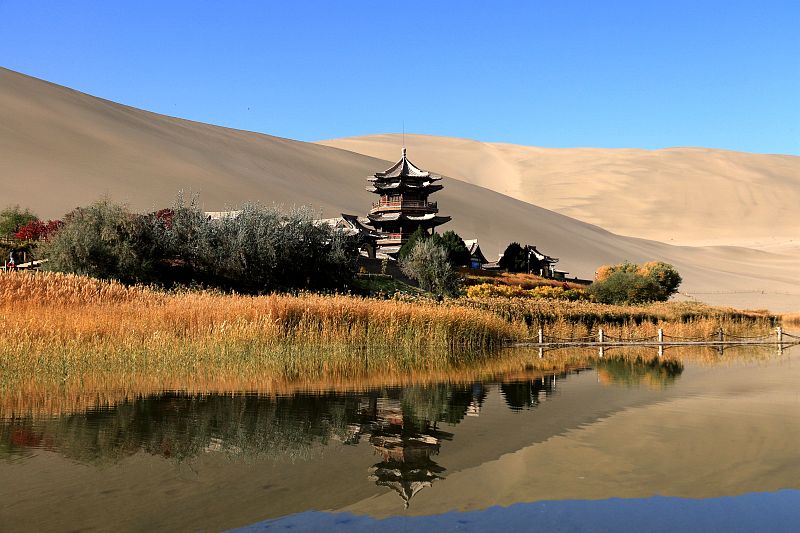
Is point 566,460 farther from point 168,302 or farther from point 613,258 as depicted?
point 613,258

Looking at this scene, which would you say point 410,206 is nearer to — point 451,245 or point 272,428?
point 451,245

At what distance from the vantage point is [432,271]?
163 feet

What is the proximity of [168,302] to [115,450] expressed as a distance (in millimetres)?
13423

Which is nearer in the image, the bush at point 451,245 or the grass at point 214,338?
the grass at point 214,338

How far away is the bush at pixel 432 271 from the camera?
162 ft

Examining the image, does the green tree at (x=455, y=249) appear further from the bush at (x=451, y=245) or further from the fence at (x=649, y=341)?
the fence at (x=649, y=341)

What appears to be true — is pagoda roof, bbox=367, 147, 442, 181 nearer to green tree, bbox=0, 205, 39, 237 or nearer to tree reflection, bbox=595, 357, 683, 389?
green tree, bbox=0, 205, 39, 237

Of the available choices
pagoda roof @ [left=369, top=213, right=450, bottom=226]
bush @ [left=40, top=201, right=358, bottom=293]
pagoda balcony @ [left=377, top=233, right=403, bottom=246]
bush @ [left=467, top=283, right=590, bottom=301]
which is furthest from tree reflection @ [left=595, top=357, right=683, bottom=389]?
pagoda roof @ [left=369, top=213, right=450, bottom=226]

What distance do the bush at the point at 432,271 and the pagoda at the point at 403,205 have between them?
25032mm

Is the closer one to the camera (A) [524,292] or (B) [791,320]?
(B) [791,320]

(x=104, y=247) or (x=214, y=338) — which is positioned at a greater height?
(x=104, y=247)

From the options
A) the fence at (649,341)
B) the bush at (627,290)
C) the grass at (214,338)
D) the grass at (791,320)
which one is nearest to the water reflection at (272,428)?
the grass at (214,338)

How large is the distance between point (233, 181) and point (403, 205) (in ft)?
119

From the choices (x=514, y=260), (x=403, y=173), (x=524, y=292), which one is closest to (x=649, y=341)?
(x=524, y=292)
